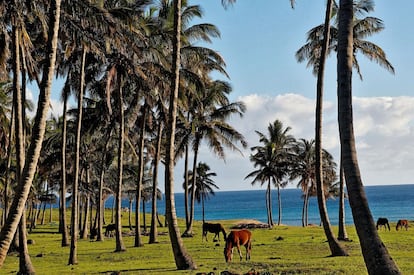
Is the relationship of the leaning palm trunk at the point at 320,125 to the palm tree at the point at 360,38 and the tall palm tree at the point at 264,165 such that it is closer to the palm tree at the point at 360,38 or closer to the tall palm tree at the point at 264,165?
the palm tree at the point at 360,38

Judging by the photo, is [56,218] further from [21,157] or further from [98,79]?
[21,157]

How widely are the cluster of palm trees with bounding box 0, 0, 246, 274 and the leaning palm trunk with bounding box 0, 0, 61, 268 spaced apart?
0.9 inches

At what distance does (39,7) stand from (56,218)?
74218mm

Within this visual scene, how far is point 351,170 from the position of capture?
926cm

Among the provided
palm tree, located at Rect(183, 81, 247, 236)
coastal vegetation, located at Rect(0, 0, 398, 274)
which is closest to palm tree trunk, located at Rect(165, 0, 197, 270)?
coastal vegetation, located at Rect(0, 0, 398, 274)

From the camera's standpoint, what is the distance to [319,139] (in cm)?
1983

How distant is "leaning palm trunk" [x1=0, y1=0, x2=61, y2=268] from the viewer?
35.9ft

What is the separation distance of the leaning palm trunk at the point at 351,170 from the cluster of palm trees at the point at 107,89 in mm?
6987

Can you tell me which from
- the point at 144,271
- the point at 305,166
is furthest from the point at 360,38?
the point at 305,166

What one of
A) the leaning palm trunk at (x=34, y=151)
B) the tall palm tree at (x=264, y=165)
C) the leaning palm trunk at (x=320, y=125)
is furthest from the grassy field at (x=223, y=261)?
the tall palm tree at (x=264, y=165)

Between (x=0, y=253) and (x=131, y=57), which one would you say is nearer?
(x=0, y=253)

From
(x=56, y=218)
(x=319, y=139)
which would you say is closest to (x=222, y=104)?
(x=319, y=139)

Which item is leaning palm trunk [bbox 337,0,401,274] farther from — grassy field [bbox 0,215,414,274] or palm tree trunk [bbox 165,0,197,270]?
palm tree trunk [bbox 165,0,197,270]

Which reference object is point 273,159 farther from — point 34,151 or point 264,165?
point 34,151
